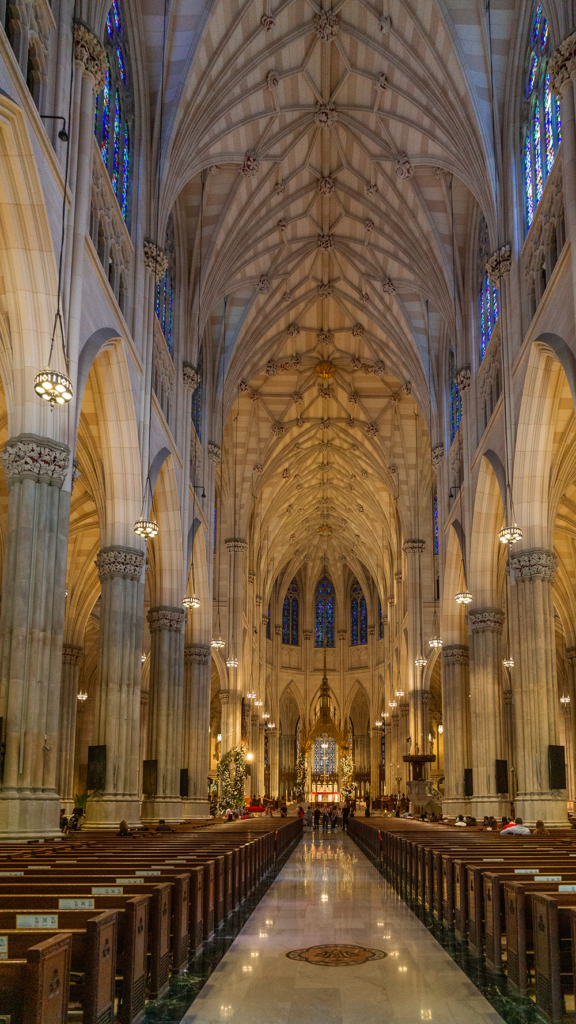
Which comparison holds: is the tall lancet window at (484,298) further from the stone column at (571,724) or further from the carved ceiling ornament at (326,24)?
the stone column at (571,724)

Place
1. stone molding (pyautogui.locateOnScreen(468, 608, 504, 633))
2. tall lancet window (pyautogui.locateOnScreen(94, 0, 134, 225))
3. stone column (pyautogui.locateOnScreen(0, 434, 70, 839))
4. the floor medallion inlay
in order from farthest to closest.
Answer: stone molding (pyautogui.locateOnScreen(468, 608, 504, 633)) → tall lancet window (pyautogui.locateOnScreen(94, 0, 134, 225)) → stone column (pyautogui.locateOnScreen(0, 434, 70, 839)) → the floor medallion inlay

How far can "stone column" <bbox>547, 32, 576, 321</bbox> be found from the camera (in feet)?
52.5

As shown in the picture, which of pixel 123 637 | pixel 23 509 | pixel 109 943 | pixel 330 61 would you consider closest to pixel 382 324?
pixel 330 61

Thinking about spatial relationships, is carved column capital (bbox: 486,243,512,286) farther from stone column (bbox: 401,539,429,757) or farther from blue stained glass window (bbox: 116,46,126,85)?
stone column (bbox: 401,539,429,757)

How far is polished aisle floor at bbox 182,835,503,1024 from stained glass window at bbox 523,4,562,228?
50.3ft

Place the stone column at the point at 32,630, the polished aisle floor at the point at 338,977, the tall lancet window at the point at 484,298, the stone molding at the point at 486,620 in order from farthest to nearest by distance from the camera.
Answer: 1. the stone molding at the point at 486,620
2. the tall lancet window at the point at 484,298
3. the stone column at the point at 32,630
4. the polished aisle floor at the point at 338,977

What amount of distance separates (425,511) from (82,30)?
3355cm

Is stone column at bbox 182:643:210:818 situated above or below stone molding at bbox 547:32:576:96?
below

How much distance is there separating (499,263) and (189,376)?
1049 cm

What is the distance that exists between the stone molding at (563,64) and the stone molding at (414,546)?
99.8 ft

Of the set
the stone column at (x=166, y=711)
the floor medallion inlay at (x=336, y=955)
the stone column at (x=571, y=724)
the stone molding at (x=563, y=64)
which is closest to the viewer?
the floor medallion inlay at (x=336, y=955)

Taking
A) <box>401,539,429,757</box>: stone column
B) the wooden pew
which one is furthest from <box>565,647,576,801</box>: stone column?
the wooden pew

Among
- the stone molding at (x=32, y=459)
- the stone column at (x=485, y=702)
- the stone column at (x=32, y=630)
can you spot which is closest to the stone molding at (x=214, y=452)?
the stone column at (x=485, y=702)

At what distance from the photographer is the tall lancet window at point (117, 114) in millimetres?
19656
